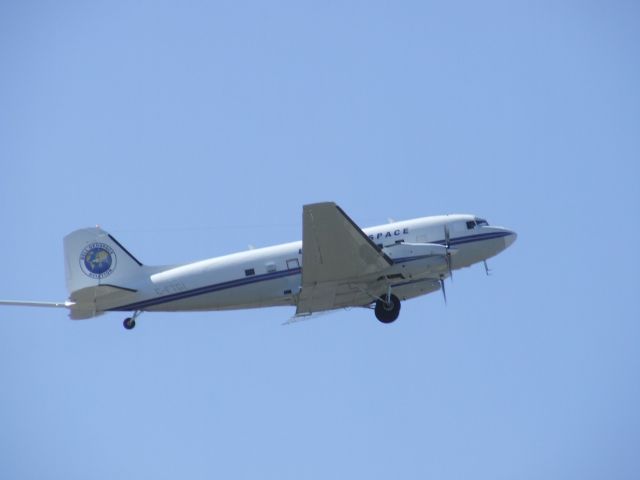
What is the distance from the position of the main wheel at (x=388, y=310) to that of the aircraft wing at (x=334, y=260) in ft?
1.81

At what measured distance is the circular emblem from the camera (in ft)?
106

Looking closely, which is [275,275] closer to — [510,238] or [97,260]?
[97,260]

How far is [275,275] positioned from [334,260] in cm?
286

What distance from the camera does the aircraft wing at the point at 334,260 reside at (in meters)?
28.6

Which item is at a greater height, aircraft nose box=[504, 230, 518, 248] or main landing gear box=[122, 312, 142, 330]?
aircraft nose box=[504, 230, 518, 248]

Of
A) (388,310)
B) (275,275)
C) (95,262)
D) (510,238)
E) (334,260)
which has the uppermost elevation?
(95,262)

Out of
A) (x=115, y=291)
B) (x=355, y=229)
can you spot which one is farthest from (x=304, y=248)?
(x=115, y=291)

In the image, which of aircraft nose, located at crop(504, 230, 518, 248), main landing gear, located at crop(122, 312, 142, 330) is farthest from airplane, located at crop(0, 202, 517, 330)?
aircraft nose, located at crop(504, 230, 518, 248)

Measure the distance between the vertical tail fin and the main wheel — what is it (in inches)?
335

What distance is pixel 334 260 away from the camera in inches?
1179

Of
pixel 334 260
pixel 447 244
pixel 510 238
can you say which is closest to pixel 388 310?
pixel 447 244

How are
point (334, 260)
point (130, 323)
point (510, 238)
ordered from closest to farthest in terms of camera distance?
point (334, 260), point (130, 323), point (510, 238)

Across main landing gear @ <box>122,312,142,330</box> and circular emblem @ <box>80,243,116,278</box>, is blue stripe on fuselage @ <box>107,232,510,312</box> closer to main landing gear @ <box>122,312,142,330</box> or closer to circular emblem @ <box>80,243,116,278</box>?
main landing gear @ <box>122,312,142,330</box>

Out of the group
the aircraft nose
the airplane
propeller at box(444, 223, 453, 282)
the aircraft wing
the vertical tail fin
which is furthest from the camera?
the aircraft nose
